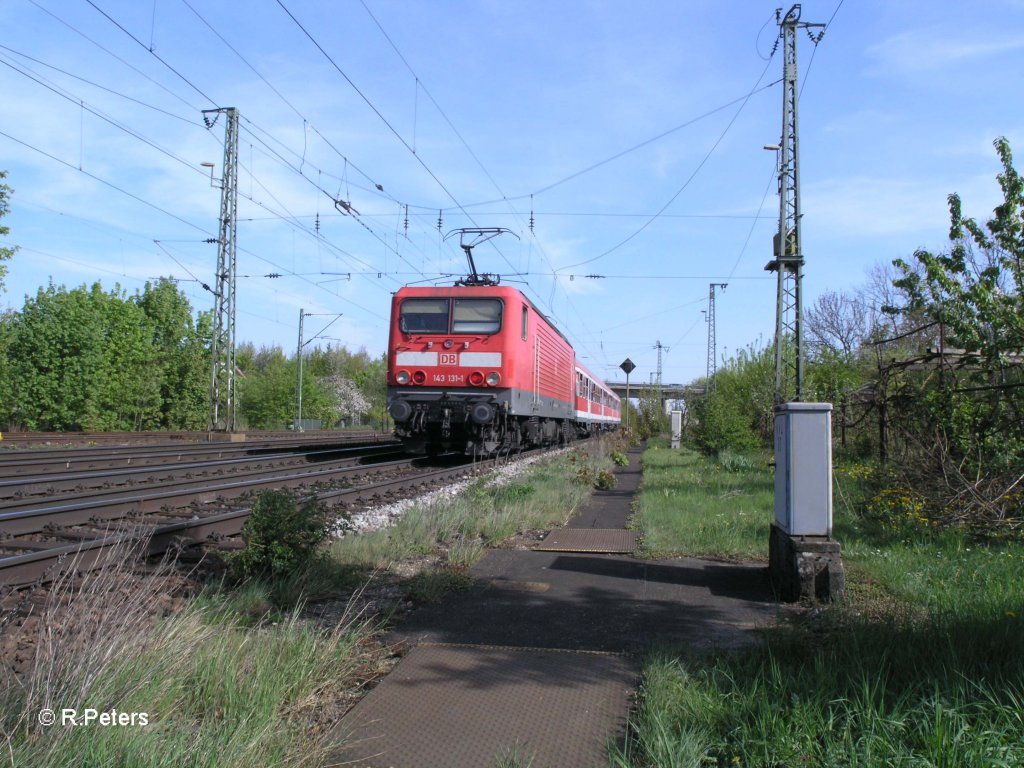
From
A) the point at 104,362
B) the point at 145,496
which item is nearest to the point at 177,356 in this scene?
the point at 104,362

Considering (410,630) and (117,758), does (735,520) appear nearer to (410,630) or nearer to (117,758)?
(410,630)

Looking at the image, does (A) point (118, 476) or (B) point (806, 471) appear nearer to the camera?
(B) point (806, 471)

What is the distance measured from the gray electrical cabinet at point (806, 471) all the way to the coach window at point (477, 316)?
9.73m

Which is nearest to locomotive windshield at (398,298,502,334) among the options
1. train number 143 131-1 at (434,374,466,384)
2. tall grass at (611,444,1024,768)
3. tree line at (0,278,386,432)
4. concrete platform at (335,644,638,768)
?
train number 143 131-1 at (434,374,466,384)

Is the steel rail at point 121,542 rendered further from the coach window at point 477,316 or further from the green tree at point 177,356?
the green tree at point 177,356

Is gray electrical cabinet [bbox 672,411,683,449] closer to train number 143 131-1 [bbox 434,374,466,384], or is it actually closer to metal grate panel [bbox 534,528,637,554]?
train number 143 131-1 [bbox 434,374,466,384]

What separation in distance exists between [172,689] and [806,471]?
432 centimetres

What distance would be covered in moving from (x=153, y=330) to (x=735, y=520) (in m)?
39.3

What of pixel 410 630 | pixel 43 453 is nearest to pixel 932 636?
pixel 410 630

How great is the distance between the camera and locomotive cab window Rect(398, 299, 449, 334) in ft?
50.7

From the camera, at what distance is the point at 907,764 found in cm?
264

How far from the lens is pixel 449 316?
15398 mm

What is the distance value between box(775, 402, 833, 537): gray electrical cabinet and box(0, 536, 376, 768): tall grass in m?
3.22

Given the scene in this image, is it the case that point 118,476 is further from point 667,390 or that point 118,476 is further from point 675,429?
point 667,390
